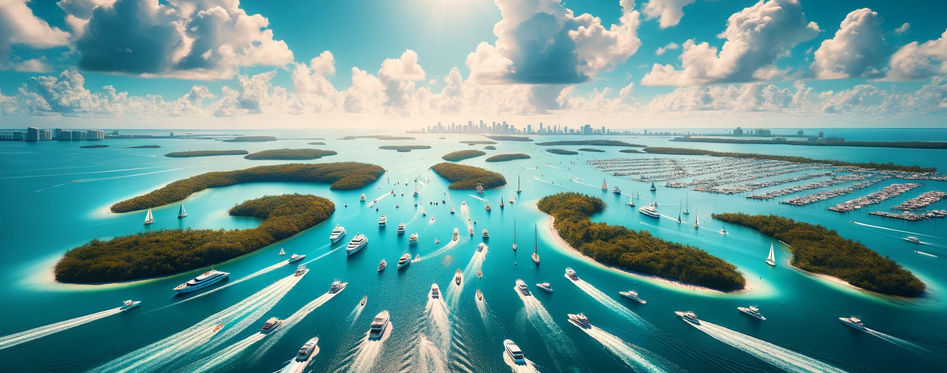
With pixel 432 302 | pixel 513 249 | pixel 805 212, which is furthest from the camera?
pixel 805 212

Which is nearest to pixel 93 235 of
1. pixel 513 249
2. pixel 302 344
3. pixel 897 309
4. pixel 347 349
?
pixel 302 344

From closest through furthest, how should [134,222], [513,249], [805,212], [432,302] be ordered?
[432,302], [513,249], [134,222], [805,212]

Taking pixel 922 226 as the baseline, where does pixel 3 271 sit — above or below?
below

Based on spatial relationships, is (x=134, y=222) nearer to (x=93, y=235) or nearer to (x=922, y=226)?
(x=93, y=235)

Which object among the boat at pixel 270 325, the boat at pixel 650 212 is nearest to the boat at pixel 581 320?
the boat at pixel 270 325

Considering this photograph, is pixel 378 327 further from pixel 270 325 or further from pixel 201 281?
pixel 201 281

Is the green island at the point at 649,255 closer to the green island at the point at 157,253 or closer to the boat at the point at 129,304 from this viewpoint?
the green island at the point at 157,253

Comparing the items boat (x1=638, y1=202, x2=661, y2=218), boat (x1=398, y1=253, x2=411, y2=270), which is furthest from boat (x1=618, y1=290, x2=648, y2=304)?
boat (x1=638, y1=202, x2=661, y2=218)

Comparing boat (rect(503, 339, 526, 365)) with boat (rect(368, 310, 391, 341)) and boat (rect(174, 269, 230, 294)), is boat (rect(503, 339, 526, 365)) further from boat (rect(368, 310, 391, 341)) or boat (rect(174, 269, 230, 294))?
boat (rect(174, 269, 230, 294))
